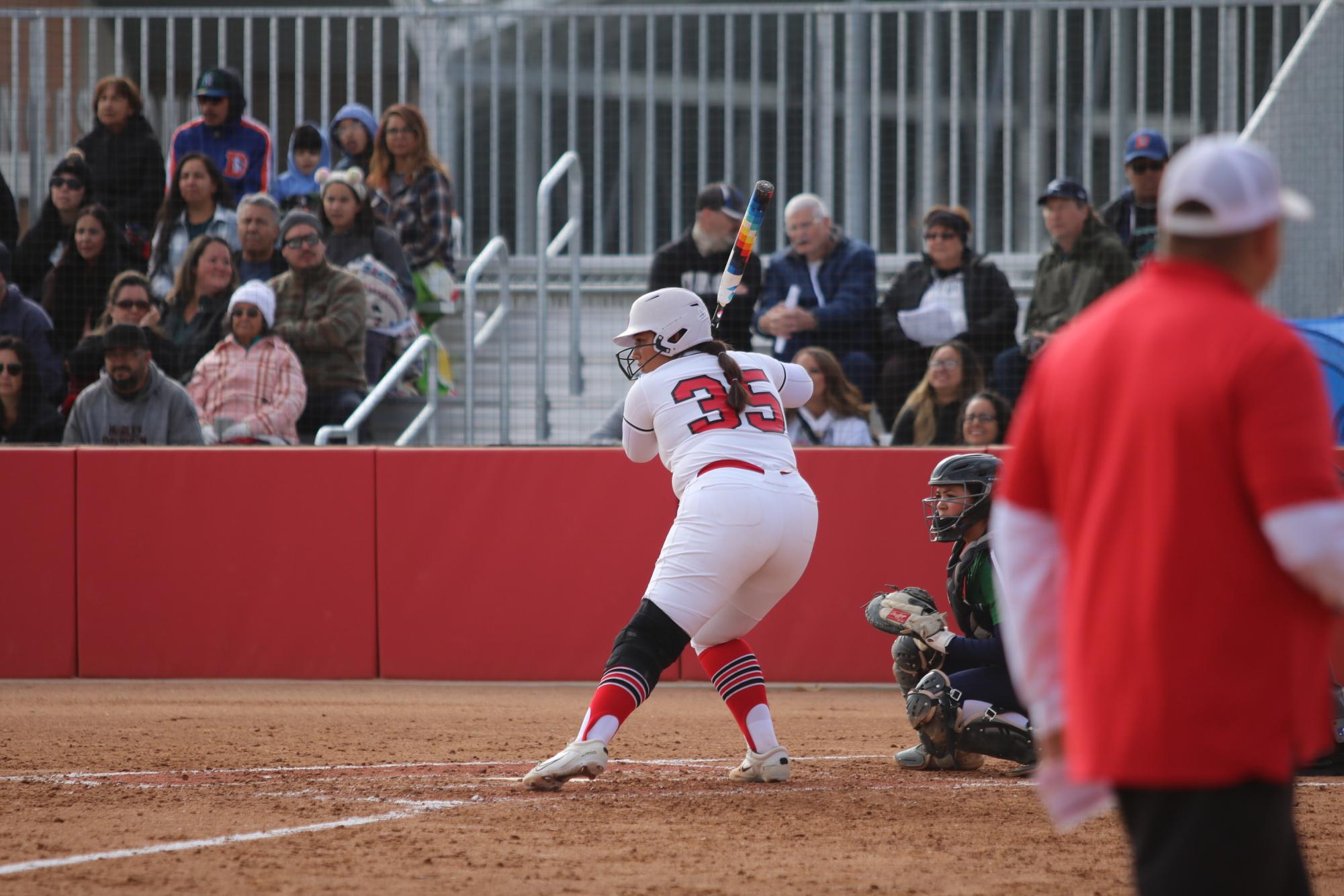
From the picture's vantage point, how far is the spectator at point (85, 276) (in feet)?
37.8

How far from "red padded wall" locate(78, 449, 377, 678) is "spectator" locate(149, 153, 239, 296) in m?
2.06

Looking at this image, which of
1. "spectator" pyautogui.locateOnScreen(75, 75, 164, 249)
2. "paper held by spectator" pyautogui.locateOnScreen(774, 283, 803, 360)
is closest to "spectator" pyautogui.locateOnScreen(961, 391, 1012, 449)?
"paper held by spectator" pyautogui.locateOnScreen(774, 283, 803, 360)

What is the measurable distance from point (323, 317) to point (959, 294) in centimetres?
436

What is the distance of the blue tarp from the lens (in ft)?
32.9

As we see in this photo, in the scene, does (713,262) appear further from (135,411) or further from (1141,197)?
(135,411)

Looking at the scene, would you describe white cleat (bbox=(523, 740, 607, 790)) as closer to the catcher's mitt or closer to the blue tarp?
the catcher's mitt

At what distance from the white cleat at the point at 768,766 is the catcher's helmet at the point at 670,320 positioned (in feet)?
5.34

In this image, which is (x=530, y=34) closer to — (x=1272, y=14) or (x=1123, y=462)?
(x=1272, y=14)

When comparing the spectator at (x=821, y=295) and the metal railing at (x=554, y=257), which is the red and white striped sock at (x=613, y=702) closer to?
the spectator at (x=821, y=295)

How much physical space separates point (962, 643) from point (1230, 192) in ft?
13.0

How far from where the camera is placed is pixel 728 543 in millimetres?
5992

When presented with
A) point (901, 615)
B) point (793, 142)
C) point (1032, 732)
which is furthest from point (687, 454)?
point (793, 142)

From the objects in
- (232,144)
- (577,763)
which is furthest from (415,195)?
(577,763)

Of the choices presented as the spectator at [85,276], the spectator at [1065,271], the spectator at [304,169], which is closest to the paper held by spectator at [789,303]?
the spectator at [1065,271]
